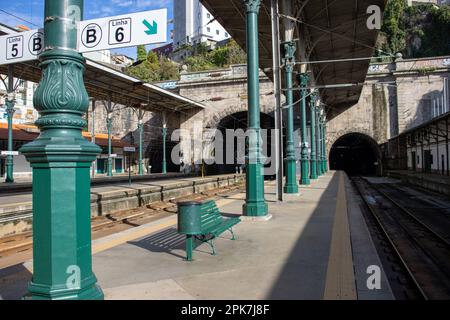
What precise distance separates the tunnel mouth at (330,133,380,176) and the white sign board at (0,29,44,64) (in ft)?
157

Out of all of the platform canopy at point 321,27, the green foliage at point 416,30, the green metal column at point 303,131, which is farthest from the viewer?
the green foliage at point 416,30

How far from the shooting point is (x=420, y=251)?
7.52 meters

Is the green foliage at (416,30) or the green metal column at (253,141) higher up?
the green foliage at (416,30)

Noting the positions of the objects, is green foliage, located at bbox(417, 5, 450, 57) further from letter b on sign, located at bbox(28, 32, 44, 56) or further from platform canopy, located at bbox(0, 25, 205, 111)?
letter b on sign, located at bbox(28, 32, 44, 56)

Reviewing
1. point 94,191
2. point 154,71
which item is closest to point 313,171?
point 94,191

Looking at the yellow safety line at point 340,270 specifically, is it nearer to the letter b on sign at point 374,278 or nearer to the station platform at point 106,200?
the letter b on sign at point 374,278

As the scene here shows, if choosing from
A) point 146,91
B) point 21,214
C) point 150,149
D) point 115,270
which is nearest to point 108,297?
point 115,270

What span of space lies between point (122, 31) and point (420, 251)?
6905 millimetres

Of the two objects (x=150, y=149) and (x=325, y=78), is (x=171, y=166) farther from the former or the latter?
(x=325, y=78)

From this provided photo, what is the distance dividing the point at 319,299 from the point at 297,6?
49.7 ft

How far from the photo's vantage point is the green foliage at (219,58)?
7312 cm

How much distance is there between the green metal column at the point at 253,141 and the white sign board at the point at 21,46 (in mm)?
5617

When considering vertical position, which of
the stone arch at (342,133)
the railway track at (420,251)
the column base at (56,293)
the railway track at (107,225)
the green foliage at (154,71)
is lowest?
the railway track at (420,251)

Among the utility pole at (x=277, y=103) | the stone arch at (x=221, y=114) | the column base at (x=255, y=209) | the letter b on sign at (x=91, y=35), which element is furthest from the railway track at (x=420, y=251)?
the stone arch at (x=221, y=114)
